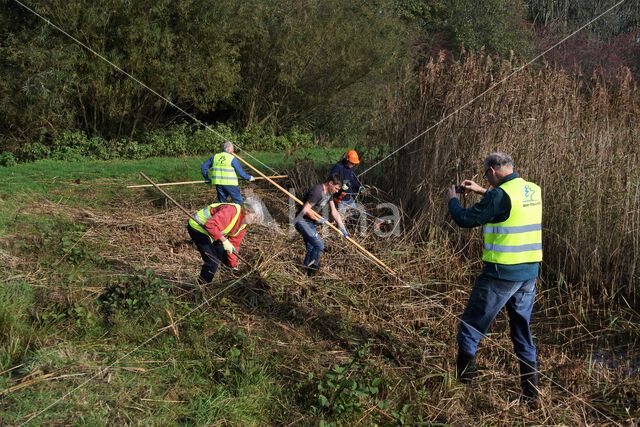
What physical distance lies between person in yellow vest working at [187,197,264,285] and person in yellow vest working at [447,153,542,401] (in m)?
2.10

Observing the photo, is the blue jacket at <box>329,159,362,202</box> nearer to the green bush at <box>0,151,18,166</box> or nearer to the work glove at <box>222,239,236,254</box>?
the work glove at <box>222,239,236,254</box>

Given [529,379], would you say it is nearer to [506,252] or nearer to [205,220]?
[506,252]

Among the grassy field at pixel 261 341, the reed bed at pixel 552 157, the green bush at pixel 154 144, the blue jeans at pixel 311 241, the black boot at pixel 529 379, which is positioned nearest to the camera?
the grassy field at pixel 261 341

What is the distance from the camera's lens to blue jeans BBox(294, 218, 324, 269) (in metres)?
7.08

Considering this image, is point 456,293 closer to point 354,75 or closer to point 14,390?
point 14,390

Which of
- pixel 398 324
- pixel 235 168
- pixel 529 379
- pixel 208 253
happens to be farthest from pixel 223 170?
pixel 529 379

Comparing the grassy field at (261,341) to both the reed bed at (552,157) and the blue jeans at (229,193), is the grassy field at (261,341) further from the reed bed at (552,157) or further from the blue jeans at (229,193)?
the blue jeans at (229,193)

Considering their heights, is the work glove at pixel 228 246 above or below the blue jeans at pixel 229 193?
above

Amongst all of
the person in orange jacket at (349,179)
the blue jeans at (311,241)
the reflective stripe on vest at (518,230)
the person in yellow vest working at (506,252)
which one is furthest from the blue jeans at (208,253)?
the reflective stripe on vest at (518,230)

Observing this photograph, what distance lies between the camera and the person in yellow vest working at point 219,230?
19.2ft

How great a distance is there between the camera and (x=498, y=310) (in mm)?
4602

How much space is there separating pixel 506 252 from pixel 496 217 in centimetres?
25

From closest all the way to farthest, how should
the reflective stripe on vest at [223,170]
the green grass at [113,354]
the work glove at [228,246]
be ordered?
1. the green grass at [113,354]
2. the work glove at [228,246]
3. the reflective stripe on vest at [223,170]

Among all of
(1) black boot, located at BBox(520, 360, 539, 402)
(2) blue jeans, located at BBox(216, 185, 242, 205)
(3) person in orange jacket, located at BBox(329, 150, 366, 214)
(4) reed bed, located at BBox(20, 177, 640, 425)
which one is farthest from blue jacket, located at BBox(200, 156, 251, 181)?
(1) black boot, located at BBox(520, 360, 539, 402)
